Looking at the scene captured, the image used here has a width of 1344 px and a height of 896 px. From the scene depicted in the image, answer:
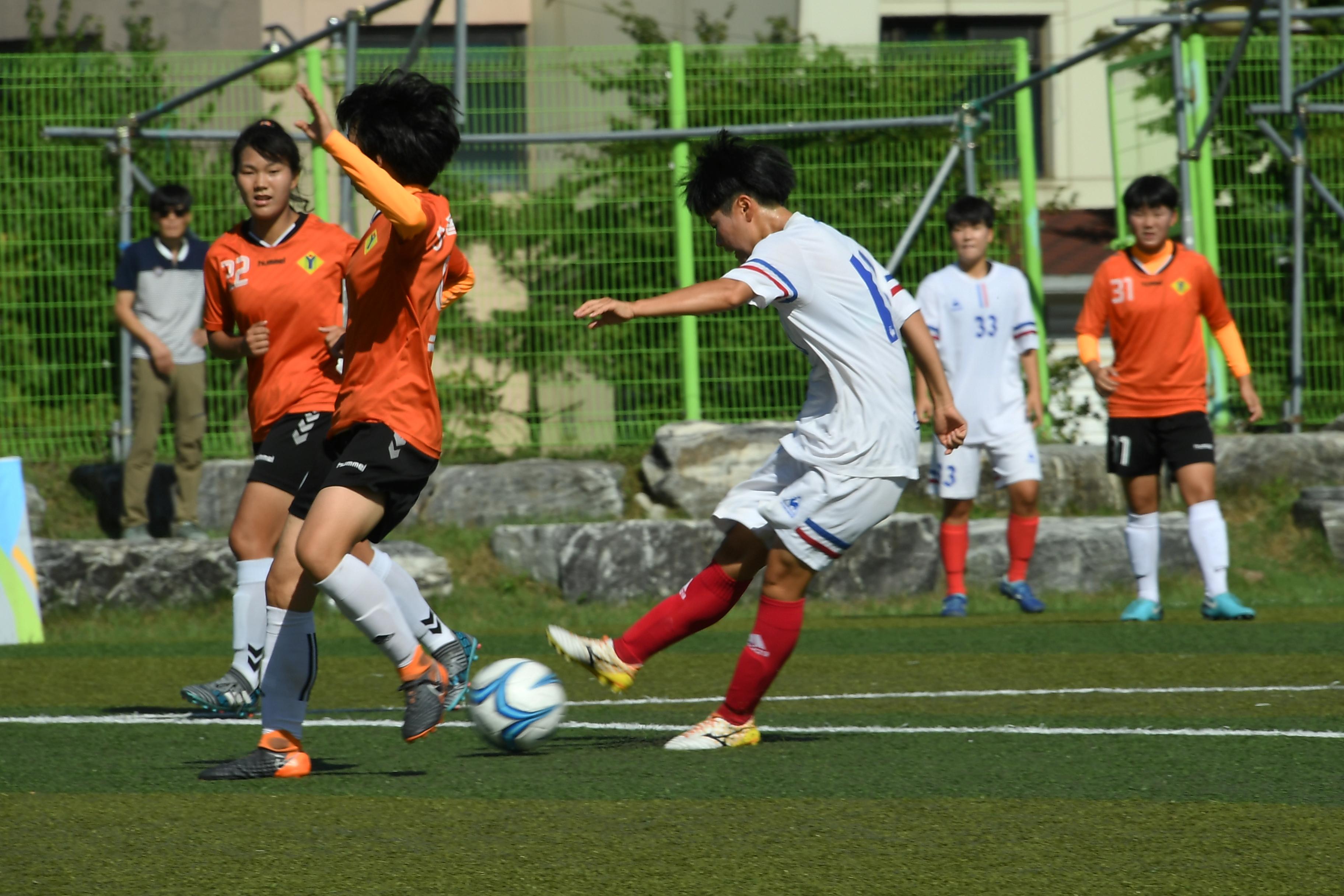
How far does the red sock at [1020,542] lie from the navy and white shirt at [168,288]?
16.5 feet

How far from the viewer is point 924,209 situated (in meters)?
11.2

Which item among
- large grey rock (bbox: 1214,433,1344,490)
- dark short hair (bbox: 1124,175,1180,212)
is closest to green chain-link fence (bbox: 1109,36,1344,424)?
large grey rock (bbox: 1214,433,1344,490)

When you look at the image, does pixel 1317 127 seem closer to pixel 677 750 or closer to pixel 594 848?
pixel 677 750

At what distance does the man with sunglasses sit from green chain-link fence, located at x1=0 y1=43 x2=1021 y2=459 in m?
0.42

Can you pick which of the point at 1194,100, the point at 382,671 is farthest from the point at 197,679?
the point at 1194,100

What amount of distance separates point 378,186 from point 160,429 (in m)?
6.60

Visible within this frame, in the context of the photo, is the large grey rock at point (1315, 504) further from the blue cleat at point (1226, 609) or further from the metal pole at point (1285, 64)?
the metal pole at point (1285, 64)

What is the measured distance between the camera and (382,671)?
7301mm

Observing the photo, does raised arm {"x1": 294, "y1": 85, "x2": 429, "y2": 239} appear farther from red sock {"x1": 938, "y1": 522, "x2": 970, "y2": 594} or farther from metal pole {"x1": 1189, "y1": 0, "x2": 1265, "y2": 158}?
metal pole {"x1": 1189, "y1": 0, "x2": 1265, "y2": 158}

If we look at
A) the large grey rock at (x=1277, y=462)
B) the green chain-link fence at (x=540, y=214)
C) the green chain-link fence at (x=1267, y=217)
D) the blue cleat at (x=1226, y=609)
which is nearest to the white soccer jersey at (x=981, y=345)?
the blue cleat at (x=1226, y=609)

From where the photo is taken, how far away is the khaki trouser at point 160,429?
1023 centimetres

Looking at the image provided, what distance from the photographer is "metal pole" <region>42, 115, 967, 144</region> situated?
10.9 metres

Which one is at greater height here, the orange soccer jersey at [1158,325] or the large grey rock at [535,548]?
the orange soccer jersey at [1158,325]

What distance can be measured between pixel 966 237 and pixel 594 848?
6.21 metres
